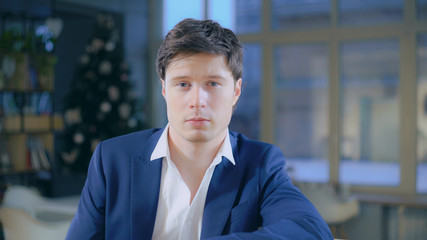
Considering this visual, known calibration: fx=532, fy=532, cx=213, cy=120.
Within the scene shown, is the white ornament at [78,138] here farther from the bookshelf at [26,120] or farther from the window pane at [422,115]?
the window pane at [422,115]

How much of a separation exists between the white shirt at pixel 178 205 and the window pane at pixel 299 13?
575cm

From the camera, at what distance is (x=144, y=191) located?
1381 mm

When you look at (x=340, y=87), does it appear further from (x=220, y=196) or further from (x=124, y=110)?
(x=220, y=196)

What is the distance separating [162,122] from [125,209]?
6.55m

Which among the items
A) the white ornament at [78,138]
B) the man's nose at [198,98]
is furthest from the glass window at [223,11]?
the man's nose at [198,98]

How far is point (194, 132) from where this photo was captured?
127 centimetres

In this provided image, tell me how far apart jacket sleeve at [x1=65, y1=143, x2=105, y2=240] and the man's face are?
28 centimetres

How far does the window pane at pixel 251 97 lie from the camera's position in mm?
7215

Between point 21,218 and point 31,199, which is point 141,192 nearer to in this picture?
point 21,218

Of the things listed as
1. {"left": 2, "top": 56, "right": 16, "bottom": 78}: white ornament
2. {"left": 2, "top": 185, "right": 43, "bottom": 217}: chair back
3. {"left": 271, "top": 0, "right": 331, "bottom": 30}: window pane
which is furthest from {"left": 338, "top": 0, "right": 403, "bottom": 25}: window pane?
{"left": 2, "top": 185, "right": 43, "bottom": 217}: chair back

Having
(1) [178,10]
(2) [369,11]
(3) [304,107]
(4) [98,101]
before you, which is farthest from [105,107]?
(2) [369,11]

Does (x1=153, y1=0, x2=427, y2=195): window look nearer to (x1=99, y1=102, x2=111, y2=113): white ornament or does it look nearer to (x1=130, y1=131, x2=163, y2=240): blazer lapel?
(x1=99, y1=102, x2=111, y2=113): white ornament

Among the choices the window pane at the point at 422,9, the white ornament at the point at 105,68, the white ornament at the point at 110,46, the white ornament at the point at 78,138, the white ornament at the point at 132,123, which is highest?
the window pane at the point at 422,9

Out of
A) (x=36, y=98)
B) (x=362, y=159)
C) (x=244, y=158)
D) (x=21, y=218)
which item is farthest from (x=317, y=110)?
(x=244, y=158)
